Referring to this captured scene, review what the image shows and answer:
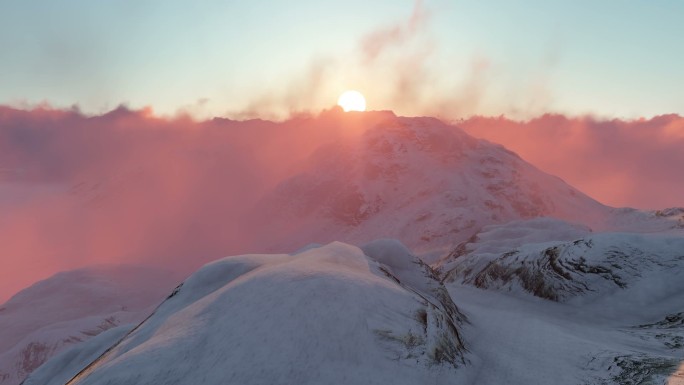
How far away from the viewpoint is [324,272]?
18625 mm

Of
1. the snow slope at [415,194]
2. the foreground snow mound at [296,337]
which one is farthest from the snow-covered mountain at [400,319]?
the snow slope at [415,194]

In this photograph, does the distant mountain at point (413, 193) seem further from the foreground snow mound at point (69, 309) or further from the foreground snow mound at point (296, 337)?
the foreground snow mound at point (296, 337)

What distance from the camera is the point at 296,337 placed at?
569 inches

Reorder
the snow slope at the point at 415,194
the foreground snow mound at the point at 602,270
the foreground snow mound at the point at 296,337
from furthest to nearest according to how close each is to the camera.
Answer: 1. the snow slope at the point at 415,194
2. the foreground snow mound at the point at 602,270
3. the foreground snow mound at the point at 296,337

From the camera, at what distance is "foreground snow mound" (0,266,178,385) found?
70.1 metres

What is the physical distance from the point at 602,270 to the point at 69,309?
105 meters

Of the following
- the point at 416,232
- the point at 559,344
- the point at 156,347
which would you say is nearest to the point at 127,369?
the point at 156,347

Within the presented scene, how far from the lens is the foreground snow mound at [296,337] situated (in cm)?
1340

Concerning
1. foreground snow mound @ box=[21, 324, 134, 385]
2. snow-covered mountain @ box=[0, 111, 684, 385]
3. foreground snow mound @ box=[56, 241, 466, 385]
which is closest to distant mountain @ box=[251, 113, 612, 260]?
snow-covered mountain @ box=[0, 111, 684, 385]

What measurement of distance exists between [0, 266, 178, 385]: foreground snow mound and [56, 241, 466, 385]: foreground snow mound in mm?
65579

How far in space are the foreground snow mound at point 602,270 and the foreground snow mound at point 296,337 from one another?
1459 cm

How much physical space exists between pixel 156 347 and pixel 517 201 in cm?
15446

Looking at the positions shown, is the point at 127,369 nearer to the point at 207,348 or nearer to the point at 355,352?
the point at 207,348

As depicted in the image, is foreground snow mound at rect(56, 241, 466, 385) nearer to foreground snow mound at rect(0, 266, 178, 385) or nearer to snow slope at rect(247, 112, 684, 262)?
foreground snow mound at rect(0, 266, 178, 385)
